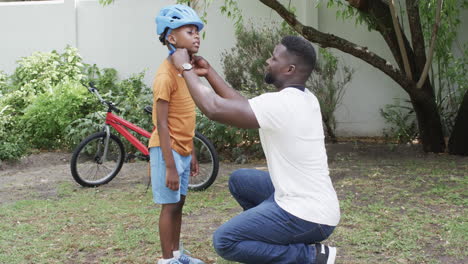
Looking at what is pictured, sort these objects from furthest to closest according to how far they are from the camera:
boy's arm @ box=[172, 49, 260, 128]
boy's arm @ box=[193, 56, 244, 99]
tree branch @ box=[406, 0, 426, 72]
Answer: tree branch @ box=[406, 0, 426, 72], boy's arm @ box=[193, 56, 244, 99], boy's arm @ box=[172, 49, 260, 128]

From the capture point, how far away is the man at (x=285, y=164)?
2986 mm

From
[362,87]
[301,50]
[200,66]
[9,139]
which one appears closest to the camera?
[301,50]

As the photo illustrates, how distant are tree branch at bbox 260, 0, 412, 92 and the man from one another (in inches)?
156

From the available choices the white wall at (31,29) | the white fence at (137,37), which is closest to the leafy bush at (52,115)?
the white fence at (137,37)

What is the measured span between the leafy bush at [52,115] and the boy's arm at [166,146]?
5514 millimetres

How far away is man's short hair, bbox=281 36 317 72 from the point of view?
10.2ft

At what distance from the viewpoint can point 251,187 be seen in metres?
3.57

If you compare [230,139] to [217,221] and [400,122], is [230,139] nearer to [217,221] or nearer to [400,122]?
[400,122]

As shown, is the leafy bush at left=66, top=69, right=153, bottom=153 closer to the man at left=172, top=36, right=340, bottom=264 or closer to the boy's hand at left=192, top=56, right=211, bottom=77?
the boy's hand at left=192, top=56, right=211, bottom=77

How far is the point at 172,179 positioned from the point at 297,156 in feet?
3.09

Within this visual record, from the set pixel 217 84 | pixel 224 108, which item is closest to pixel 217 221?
pixel 217 84

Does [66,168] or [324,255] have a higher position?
[324,255]

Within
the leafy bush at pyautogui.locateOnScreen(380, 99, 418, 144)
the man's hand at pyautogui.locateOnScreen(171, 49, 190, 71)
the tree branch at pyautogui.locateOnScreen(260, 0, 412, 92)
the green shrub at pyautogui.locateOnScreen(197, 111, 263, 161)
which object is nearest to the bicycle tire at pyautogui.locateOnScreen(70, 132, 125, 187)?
the green shrub at pyautogui.locateOnScreen(197, 111, 263, 161)

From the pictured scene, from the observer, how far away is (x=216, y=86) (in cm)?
332
